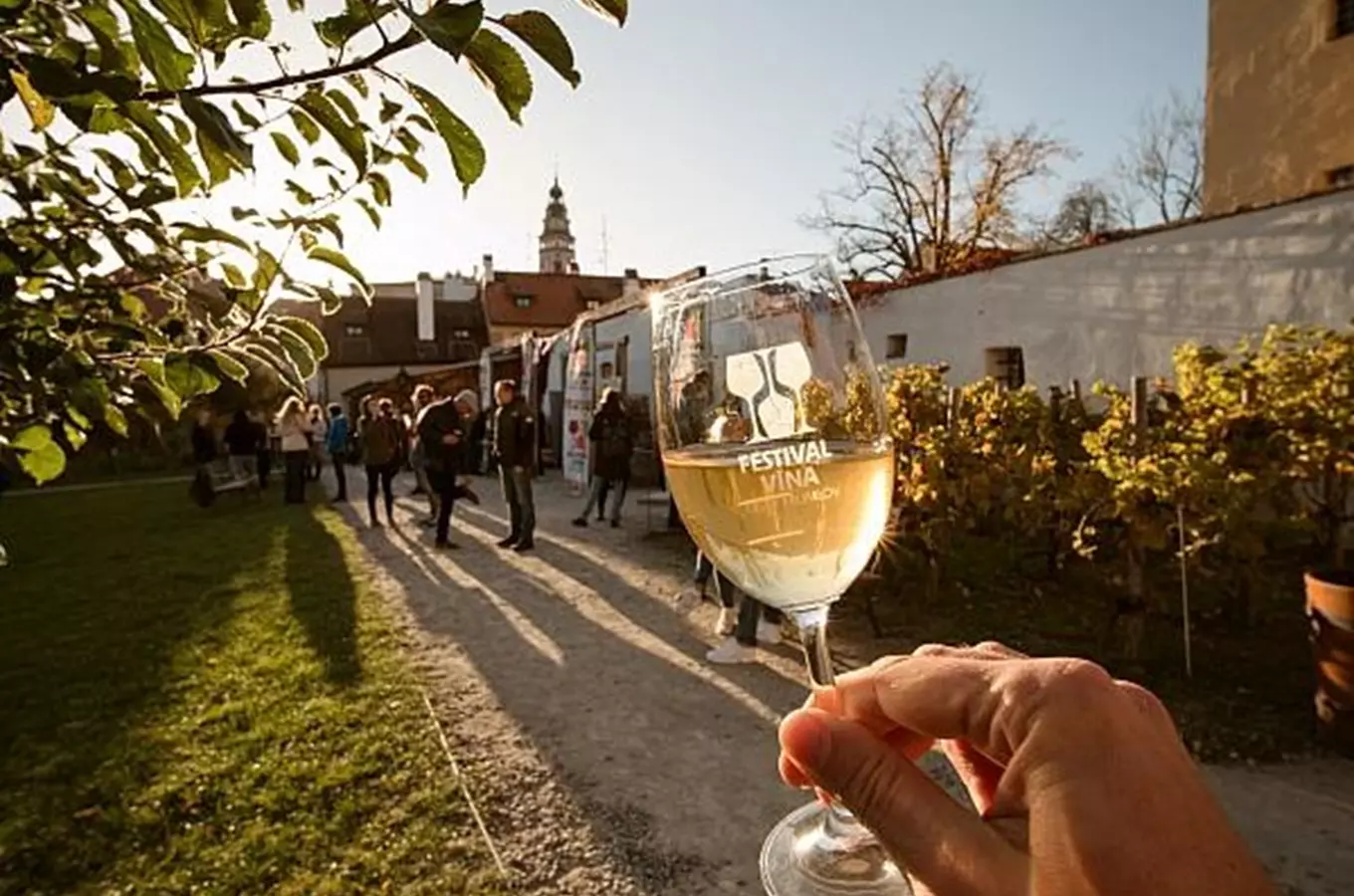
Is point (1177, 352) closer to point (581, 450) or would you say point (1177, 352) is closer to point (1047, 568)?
point (1047, 568)

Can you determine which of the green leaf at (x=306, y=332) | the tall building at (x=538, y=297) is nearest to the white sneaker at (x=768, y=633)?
the green leaf at (x=306, y=332)

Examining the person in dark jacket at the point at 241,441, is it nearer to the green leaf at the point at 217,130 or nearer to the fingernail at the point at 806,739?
the green leaf at the point at 217,130

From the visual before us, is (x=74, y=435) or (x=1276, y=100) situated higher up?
(x=1276, y=100)

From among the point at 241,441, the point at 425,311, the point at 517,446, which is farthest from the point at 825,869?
the point at 425,311

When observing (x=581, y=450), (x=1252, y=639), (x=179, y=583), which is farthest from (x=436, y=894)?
(x=581, y=450)

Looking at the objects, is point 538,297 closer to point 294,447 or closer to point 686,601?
point 294,447

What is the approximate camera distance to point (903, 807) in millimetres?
761

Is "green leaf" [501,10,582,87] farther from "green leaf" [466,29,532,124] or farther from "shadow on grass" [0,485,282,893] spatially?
"shadow on grass" [0,485,282,893]

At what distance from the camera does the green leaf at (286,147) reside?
140 centimetres

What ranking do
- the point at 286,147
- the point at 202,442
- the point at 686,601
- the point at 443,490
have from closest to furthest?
the point at 286,147 → the point at 686,601 → the point at 443,490 → the point at 202,442

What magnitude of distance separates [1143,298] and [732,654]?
737cm

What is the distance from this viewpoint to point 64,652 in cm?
661

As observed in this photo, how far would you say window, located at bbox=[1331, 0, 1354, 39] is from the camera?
12117 millimetres

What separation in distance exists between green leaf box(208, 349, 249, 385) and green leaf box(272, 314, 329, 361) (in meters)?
0.14
